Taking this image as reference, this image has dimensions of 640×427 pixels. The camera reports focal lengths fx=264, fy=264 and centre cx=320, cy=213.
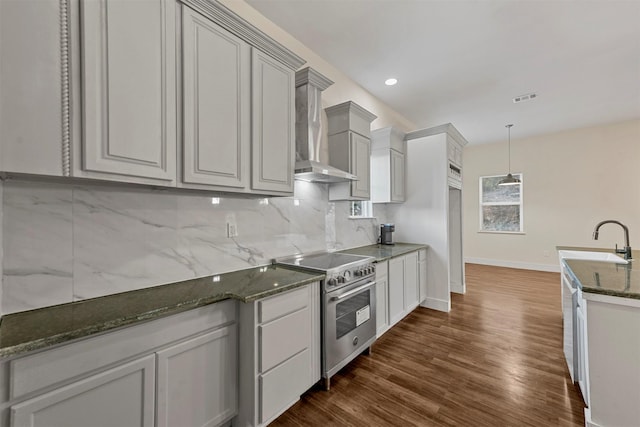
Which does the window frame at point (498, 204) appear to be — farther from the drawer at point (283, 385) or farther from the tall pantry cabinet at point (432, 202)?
the drawer at point (283, 385)

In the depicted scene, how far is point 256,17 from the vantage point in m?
2.40

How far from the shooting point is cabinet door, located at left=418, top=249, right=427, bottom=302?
362cm

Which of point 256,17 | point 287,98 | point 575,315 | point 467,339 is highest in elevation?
point 256,17

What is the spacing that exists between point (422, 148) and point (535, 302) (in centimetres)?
288

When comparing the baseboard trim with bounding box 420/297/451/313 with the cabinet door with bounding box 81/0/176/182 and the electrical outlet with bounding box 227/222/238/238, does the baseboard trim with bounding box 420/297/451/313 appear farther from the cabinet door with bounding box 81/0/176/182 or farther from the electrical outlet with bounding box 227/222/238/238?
the cabinet door with bounding box 81/0/176/182

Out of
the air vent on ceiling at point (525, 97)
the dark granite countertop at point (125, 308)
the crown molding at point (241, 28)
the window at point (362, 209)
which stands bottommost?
the dark granite countertop at point (125, 308)

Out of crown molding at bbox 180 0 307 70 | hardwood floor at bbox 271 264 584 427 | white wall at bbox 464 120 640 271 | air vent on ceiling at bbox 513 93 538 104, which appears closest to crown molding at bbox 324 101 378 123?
crown molding at bbox 180 0 307 70

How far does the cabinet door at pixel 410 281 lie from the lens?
129 inches

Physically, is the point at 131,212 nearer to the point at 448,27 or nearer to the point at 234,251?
the point at 234,251

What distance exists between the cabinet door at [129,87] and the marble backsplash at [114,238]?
34 cm

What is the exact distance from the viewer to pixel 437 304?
3.75 meters

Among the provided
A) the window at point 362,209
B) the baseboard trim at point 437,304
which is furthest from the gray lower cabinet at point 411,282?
the window at point 362,209

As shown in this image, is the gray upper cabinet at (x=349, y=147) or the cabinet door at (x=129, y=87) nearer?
the cabinet door at (x=129, y=87)

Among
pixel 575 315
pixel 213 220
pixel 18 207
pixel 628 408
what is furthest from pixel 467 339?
pixel 18 207
